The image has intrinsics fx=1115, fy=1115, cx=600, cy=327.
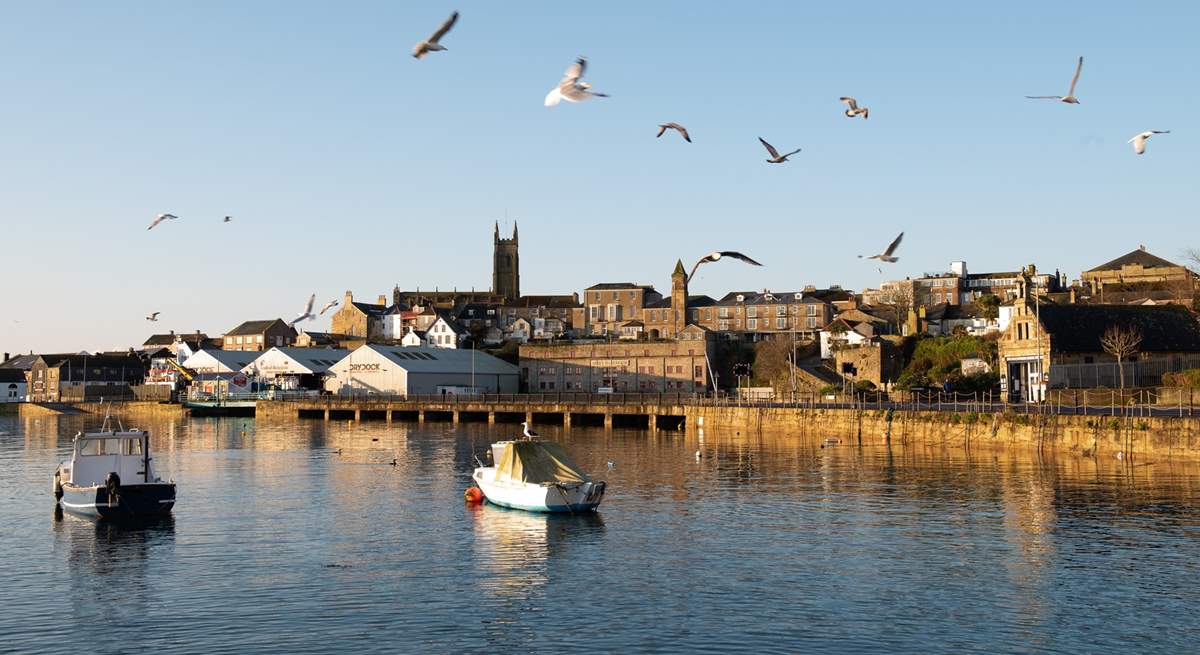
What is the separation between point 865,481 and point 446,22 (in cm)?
A: 3446

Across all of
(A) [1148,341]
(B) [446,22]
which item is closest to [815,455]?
(A) [1148,341]

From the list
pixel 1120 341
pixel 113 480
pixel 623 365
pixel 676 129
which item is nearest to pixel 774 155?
pixel 676 129

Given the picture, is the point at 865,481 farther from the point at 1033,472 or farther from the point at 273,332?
the point at 273,332

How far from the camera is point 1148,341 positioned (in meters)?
86.9

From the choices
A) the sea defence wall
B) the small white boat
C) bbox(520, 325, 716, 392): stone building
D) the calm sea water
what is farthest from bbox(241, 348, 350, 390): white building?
the small white boat

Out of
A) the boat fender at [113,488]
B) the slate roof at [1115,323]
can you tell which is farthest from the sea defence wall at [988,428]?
the boat fender at [113,488]

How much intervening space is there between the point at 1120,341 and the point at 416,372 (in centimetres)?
7665

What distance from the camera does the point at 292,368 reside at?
143m

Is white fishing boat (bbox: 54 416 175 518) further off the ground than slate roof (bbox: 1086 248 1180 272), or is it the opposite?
slate roof (bbox: 1086 248 1180 272)

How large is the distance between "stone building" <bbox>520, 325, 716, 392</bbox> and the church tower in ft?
53.9

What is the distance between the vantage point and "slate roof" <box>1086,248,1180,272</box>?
159500mm

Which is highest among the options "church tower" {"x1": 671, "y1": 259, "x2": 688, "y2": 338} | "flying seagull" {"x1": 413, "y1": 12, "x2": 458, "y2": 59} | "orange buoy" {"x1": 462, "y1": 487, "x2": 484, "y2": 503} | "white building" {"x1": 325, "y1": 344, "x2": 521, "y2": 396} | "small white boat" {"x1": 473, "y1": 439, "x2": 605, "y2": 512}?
"church tower" {"x1": 671, "y1": 259, "x2": 688, "y2": 338}

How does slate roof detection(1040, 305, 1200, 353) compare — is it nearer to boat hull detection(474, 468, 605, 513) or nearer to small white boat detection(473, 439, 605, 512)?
small white boat detection(473, 439, 605, 512)

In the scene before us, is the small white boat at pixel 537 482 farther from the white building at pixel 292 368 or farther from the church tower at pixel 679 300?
the church tower at pixel 679 300
